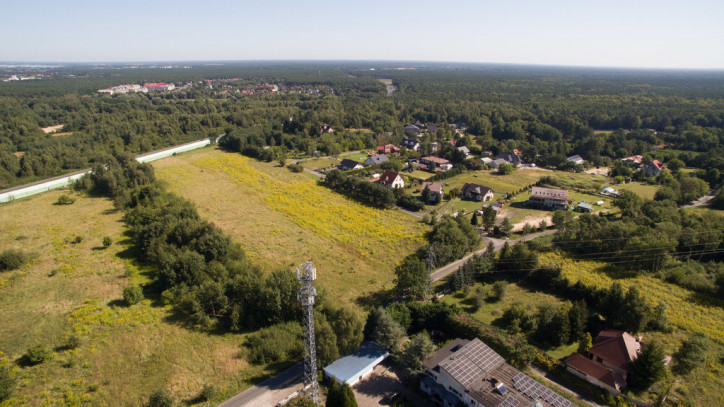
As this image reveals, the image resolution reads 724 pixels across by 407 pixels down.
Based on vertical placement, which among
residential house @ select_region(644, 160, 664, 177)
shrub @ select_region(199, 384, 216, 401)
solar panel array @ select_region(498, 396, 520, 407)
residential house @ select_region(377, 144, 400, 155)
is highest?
residential house @ select_region(377, 144, 400, 155)

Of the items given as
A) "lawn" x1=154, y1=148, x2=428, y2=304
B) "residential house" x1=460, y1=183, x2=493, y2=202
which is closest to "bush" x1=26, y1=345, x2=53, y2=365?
"lawn" x1=154, y1=148, x2=428, y2=304

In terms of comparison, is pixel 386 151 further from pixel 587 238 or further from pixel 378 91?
pixel 378 91

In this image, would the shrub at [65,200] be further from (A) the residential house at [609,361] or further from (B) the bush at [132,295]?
(A) the residential house at [609,361]

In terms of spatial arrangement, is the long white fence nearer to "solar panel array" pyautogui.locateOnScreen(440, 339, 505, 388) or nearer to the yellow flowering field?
"solar panel array" pyautogui.locateOnScreen(440, 339, 505, 388)

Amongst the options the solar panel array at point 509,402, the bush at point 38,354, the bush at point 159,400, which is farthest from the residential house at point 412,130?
the bush at point 159,400

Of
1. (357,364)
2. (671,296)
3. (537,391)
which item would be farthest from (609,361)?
(357,364)

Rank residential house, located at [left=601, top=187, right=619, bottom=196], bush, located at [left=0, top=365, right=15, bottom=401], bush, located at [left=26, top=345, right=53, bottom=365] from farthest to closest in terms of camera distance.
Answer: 1. residential house, located at [left=601, top=187, right=619, bottom=196]
2. bush, located at [left=26, top=345, right=53, bottom=365]
3. bush, located at [left=0, top=365, right=15, bottom=401]

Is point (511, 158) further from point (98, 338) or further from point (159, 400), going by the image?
point (98, 338)
